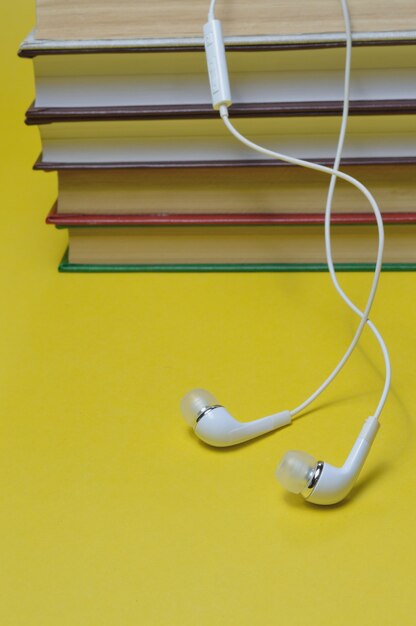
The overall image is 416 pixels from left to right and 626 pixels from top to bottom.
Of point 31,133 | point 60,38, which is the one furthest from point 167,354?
point 31,133

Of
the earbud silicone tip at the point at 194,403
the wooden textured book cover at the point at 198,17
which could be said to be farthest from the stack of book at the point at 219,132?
the earbud silicone tip at the point at 194,403

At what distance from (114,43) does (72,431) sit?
41 centimetres

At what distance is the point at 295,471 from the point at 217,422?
10cm

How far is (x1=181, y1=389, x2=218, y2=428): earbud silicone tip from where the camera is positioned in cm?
85

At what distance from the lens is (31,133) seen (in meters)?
1.49

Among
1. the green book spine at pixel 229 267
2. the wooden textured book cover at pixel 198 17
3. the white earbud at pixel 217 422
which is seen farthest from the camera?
the green book spine at pixel 229 267

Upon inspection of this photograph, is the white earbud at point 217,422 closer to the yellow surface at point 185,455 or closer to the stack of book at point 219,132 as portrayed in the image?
the yellow surface at point 185,455

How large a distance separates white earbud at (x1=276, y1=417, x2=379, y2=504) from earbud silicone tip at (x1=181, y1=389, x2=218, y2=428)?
11cm

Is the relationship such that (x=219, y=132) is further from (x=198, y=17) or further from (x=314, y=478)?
(x=314, y=478)

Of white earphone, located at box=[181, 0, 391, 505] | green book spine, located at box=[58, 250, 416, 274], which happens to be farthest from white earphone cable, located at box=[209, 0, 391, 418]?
green book spine, located at box=[58, 250, 416, 274]

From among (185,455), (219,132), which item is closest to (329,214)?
(219,132)

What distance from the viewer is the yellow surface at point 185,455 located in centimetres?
71

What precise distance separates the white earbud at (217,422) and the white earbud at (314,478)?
78mm

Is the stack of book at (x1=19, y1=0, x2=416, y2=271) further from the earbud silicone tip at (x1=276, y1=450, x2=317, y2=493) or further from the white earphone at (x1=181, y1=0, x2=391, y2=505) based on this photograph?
the earbud silicone tip at (x1=276, y1=450, x2=317, y2=493)
